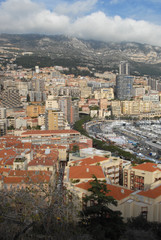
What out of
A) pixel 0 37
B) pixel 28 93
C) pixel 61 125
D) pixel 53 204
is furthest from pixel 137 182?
pixel 0 37

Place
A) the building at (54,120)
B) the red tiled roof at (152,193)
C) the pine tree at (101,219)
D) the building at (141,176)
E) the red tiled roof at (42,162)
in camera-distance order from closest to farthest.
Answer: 1. the pine tree at (101,219)
2. the red tiled roof at (152,193)
3. the building at (141,176)
4. the red tiled roof at (42,162)
5. the building at (54,120)

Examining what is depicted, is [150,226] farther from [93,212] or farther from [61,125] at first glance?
[61,125]

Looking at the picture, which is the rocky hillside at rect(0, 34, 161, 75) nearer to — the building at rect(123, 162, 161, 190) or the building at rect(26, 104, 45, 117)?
the building at rect(26, 104, 45, 117)

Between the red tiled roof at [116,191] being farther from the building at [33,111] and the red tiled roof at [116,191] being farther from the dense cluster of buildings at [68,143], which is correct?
the building at [33,111]

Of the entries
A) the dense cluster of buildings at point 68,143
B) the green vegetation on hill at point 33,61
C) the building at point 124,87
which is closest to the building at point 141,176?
the dense cluster of buildings at point 68,143

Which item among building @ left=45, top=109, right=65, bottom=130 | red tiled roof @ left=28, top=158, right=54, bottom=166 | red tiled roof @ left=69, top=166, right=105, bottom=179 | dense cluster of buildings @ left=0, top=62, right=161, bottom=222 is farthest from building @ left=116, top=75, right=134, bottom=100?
red tiled roof @ left=69, top=166, right=105, bottom=179
